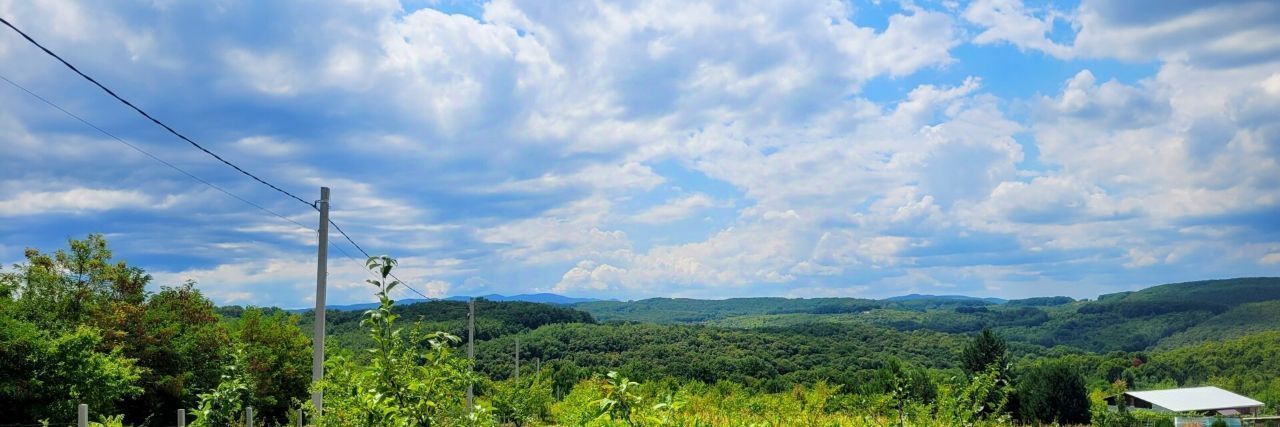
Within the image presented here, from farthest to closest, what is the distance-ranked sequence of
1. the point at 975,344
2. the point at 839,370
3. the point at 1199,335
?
the point at 1199,335 < the point at 839,370 < the point at 975,344

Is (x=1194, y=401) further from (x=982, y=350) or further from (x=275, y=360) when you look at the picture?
(x=275, y=360)

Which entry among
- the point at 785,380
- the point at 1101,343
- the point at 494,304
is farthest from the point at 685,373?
the point at 1101,343

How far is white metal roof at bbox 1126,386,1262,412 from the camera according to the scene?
63.8m

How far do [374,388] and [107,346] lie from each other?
1279 inches

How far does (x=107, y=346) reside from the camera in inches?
1187

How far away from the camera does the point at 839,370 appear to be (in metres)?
87.1

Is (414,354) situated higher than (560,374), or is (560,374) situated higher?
(414,354)

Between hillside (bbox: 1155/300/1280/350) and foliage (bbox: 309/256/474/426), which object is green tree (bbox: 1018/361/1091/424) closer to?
foliage (bbox: 309/256/474/426)

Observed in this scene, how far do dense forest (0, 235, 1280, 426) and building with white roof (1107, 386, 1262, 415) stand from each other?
2628 millimetres

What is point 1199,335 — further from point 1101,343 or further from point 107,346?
point 107,346

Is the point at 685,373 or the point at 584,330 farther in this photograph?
the point at 584,330

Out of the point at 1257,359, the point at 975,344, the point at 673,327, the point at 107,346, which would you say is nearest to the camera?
the point at 107,346

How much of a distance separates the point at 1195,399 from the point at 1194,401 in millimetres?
818

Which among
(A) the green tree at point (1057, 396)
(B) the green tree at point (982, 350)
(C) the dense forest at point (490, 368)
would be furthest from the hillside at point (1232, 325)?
(B) the green tree at point (982, 350)
